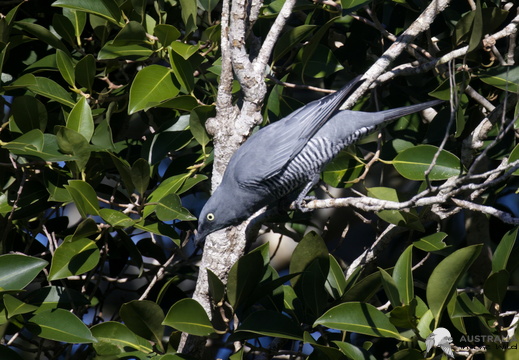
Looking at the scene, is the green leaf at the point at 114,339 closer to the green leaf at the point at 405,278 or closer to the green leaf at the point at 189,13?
the green leaf at the point at 405,278

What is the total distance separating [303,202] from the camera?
3170 mm

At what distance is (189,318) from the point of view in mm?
2305

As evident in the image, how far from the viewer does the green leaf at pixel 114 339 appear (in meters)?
2.42

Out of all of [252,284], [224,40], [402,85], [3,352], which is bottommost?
[3,352]

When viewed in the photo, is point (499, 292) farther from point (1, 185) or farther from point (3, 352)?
point (1, 185)

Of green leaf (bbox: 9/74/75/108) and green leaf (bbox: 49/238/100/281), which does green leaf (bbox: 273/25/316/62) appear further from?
green leaf (bbox: 49/238/100/281)

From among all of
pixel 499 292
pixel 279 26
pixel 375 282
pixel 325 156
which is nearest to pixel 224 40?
pixel 279 26

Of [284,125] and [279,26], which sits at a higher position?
[279,26]

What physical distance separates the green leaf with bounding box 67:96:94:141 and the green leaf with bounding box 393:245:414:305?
4.71 ft

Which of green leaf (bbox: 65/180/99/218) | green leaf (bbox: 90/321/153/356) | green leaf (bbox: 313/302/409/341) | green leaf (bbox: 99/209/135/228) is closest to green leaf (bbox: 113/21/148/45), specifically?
green leaf (bbox: 65/180/99/218)

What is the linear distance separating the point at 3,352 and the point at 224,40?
1599 mm

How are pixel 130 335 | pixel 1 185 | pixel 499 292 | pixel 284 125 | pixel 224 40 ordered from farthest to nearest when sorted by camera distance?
pixel 284 125 → pixel 1 185 → pixel 224 40 → pixel 130 335 → pixel 499 292

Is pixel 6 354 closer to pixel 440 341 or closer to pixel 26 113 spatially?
pixel 26 113

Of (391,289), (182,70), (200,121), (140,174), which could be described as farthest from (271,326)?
(182,70)
